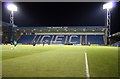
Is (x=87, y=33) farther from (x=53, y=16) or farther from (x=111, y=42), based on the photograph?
(x=53, y=16)

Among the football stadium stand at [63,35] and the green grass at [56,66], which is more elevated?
the football stadium stand at [63,35]

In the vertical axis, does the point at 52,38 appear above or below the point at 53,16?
below

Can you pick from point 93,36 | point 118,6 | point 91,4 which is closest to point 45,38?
point 93,36

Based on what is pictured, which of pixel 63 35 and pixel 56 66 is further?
pixel 63 35

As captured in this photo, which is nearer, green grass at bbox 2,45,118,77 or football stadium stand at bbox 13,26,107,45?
green grass at bbox 2,45,118,77

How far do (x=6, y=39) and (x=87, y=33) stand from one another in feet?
108

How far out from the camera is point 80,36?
7194cm

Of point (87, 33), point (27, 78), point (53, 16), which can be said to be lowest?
point (27, 78)

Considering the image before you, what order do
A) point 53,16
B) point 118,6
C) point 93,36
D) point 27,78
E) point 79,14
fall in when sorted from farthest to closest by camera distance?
1. point 93,36
2. point 53,16
3. point 79,14
4. point 118,6
5. point 27,78

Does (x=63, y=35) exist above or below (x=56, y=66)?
above

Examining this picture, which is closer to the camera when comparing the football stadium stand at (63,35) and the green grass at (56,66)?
the green grass at (56,66)

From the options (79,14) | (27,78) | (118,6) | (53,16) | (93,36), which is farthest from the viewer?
(93,36)

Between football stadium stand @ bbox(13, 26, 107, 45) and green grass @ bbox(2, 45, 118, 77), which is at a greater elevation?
football stadium stand @ bbox(13, 26, 107, 45)

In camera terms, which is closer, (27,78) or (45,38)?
(27,78)
